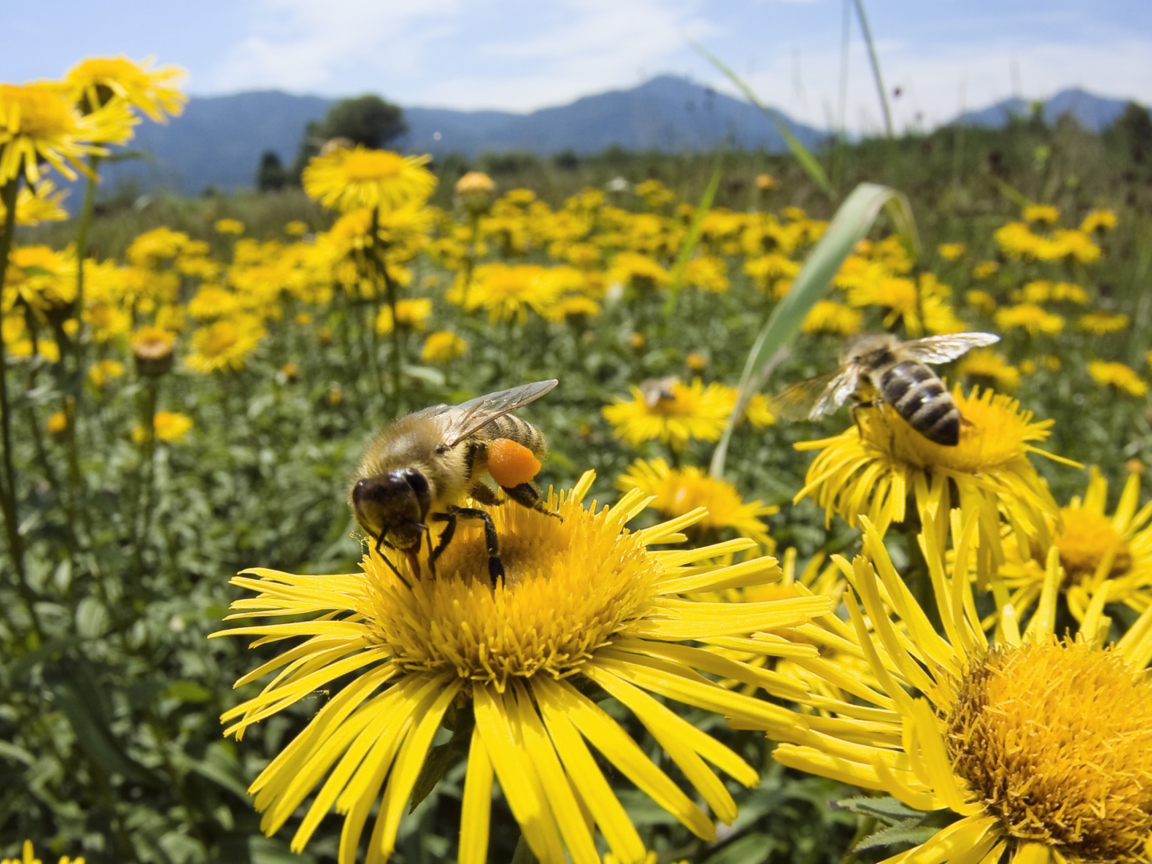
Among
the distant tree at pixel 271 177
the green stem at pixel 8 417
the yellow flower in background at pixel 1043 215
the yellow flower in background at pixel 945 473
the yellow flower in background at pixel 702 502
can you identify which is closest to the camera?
the yellow flower in background at pixel 945 473

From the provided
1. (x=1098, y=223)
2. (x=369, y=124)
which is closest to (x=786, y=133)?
(x=1098, y=223)

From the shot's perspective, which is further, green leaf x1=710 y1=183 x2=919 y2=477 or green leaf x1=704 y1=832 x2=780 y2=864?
green leaf x1=704 y1=832 x2=780 y2=864

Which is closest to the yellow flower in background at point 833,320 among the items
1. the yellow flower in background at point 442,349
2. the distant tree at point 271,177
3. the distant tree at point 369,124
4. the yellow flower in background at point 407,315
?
the yellow flower in background at point 442,349

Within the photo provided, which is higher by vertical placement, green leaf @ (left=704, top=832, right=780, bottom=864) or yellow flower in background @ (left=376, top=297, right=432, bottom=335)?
yellow flower in background @ (left=376, top=297, right=432, bottom=335)

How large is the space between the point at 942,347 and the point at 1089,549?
2.09ft

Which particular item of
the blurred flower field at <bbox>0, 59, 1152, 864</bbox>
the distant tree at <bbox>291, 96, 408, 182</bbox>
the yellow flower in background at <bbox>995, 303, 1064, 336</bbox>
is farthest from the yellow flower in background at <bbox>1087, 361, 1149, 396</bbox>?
the distant tree at <bbox>291, 96, 408, 182</bbox>

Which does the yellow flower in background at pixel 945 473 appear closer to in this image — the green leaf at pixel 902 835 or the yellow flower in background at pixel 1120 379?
the green leaf at pixel 902 835

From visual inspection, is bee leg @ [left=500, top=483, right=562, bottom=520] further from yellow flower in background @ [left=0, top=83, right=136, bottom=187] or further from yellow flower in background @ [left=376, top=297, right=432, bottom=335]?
yellow flower in background @ [left=376, top=297, right=432, bottom=335]

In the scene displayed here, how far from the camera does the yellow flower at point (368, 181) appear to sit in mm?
3735

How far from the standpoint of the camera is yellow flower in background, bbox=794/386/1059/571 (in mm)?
1645

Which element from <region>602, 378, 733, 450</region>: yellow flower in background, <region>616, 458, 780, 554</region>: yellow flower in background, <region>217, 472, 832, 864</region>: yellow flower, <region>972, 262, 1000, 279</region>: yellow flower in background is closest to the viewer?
<region>217, 472, 832, 864</region>: yellow flower

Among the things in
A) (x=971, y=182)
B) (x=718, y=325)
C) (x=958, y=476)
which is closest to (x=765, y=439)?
(x=718, y=325)

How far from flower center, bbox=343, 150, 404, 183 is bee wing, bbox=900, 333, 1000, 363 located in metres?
2.80

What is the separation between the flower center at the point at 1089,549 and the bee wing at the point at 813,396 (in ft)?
2.14
